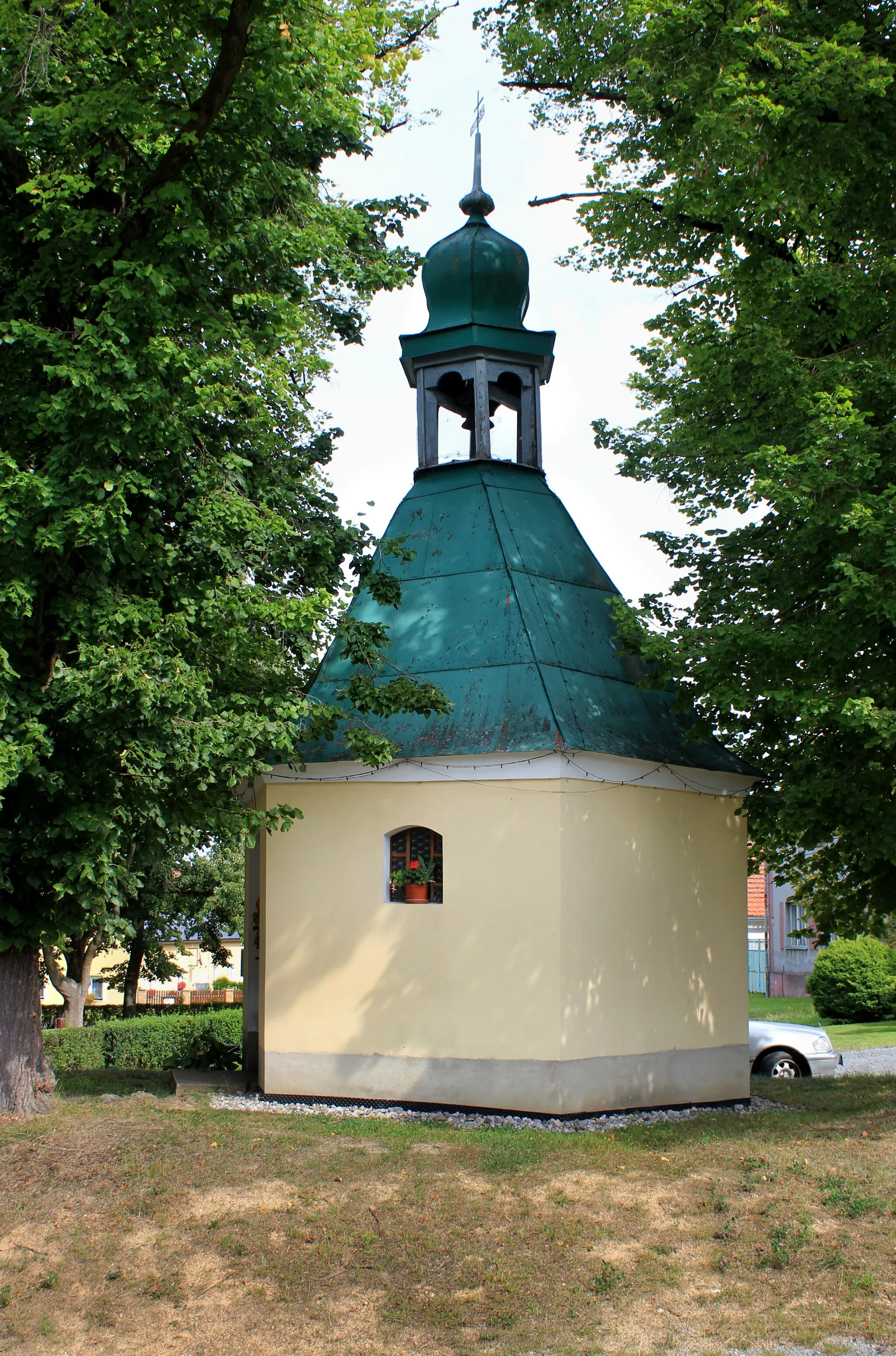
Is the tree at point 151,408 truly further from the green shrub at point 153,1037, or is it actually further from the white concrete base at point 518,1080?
the green shrub at point 153,1037

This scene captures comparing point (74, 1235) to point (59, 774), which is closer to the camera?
point (74, 1235)

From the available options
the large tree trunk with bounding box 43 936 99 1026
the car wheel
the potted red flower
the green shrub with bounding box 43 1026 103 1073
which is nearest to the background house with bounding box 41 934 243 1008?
the large tree trunk with bounding box 43 936 99 1026

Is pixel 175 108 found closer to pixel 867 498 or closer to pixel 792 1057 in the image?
pixel 867 498

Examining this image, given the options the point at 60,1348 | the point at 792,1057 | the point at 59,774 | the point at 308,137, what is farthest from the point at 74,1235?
the point at 792,1057

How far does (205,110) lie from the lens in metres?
9.35

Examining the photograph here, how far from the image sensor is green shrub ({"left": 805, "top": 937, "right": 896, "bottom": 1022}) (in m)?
26.1

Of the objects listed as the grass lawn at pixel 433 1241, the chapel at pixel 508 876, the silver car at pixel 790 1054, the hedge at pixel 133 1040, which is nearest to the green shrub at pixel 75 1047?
the hedge at pixel 133 1040

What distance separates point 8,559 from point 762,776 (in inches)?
353

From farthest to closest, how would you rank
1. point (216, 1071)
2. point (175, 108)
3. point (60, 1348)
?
point (216, 1071)
point (175, 108)
point (60, 1348)

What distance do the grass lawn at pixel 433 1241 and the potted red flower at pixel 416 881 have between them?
2.72m

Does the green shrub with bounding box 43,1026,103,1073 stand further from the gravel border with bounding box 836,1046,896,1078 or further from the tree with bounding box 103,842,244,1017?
the gravel border with bounding box 836,1046,896,1078

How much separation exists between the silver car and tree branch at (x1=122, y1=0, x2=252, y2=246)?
41.6 feet

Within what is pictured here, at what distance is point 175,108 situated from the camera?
9.48 meters

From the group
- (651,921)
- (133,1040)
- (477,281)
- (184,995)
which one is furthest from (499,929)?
(184,995)
